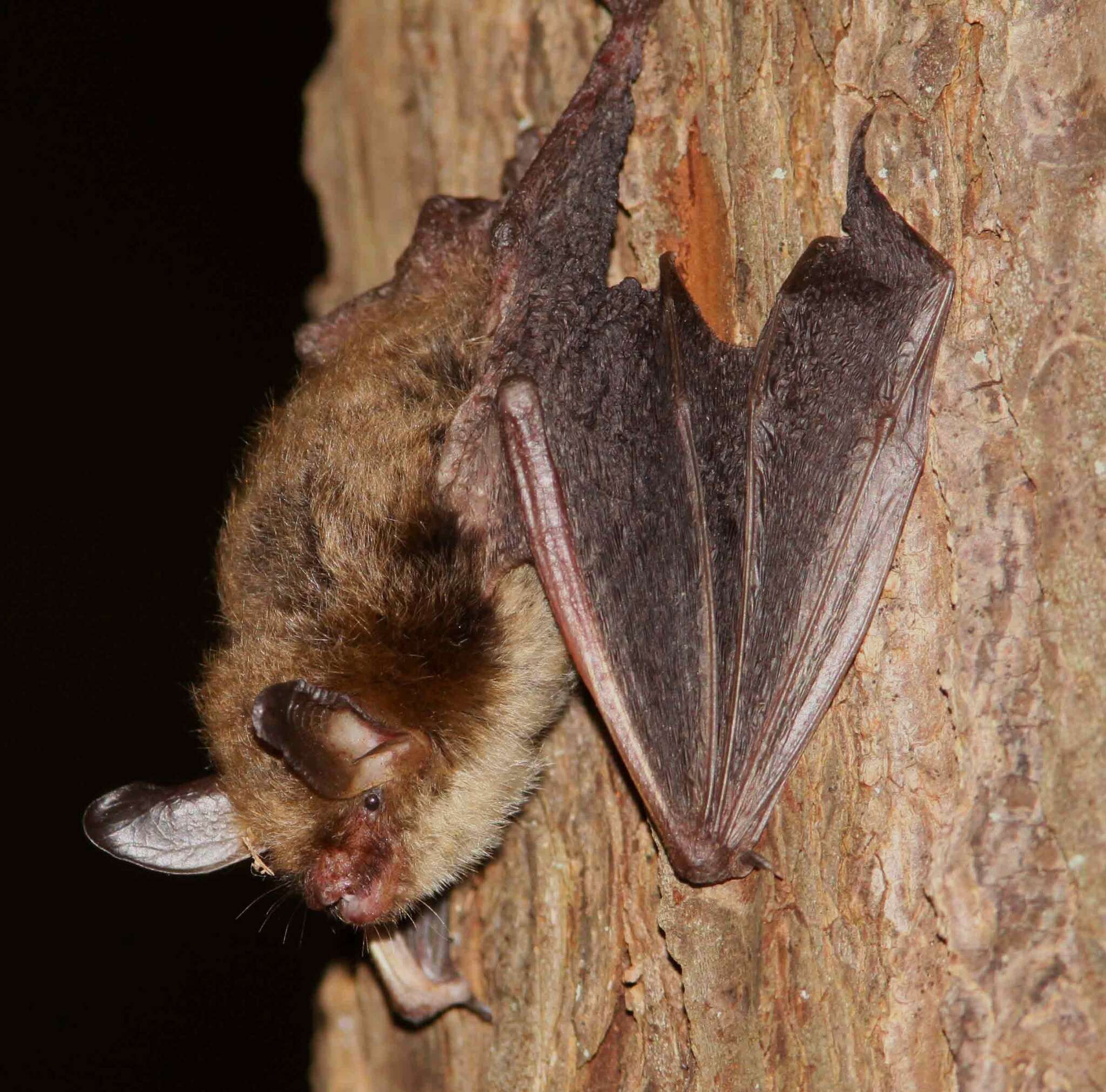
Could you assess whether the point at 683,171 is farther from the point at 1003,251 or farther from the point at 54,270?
the point at 54,270

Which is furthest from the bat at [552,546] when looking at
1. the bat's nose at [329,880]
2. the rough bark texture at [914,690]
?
the rough bark texture at [914,690]

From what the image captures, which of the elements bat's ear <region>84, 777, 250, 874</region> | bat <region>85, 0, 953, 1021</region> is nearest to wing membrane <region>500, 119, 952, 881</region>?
bat <region>85, 0, 953, 1021</region>

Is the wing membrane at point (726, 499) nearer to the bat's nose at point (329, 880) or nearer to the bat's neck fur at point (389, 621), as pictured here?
the bat's neck fur at point (389, 621)

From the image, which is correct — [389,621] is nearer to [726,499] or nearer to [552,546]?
[552,546]

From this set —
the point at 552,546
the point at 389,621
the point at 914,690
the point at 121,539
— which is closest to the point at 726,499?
the point at 552,546

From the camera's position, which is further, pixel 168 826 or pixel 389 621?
pixel 168 826

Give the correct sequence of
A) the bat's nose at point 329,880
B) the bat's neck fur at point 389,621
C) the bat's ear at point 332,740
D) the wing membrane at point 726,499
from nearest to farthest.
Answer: the bat's ear at point 332,740 → the wing membrane at point 726,499 → the bat's nose at point 329,880 → the bat's neck fur at point 389,621

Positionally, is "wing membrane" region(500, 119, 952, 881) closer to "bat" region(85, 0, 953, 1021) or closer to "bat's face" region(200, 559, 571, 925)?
"bat" region(85, 0, 953, 1021)
